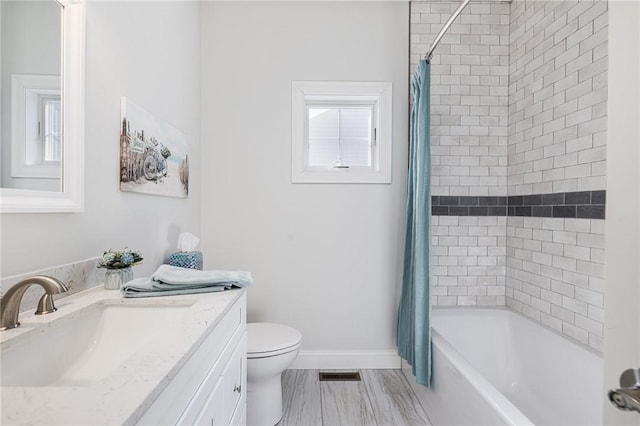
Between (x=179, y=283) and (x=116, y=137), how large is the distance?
0.72m

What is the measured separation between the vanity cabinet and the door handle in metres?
0.74

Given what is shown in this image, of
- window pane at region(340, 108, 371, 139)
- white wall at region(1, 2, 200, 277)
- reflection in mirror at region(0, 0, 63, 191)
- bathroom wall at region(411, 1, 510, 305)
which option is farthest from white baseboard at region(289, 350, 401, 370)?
reflection in mirror at region(0, 0, 63, 191)

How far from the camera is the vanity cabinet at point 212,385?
673 mm

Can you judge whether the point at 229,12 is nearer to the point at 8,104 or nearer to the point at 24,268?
the point at 8,104

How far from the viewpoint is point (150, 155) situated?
1611 mm

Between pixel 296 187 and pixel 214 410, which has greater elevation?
pixel 296 187

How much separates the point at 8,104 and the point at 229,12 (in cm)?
187

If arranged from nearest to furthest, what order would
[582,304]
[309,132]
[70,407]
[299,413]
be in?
[70,407] < [582,304] < [299,413] < [309,132]

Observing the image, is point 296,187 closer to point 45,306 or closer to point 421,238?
point 421,238

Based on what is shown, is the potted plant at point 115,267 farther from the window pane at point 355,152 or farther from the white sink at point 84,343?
the window pane at point 355,152

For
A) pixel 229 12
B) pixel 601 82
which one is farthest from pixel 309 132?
pixel 601 82

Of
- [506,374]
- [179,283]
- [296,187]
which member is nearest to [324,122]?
[296,187]

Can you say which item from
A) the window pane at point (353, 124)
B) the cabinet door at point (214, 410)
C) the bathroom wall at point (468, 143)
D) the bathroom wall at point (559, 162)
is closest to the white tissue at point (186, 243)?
the cabinet door at point (214, 410)

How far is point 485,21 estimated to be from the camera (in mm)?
2316
